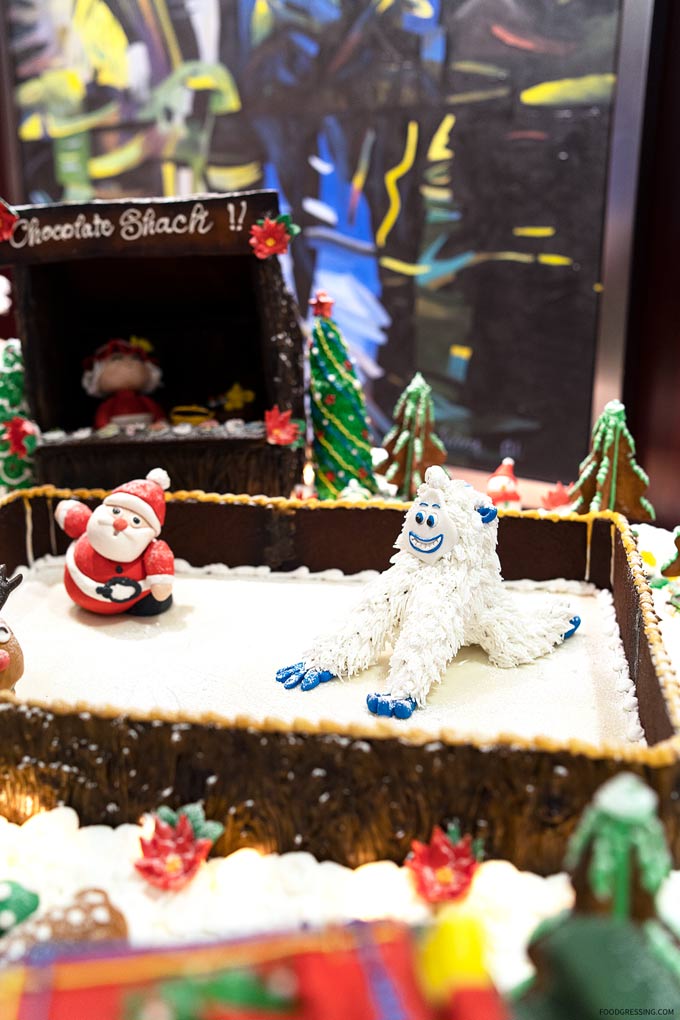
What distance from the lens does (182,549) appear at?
3338mm

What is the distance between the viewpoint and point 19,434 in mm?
3602

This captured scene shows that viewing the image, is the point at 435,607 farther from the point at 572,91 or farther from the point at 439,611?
the point at 572,91

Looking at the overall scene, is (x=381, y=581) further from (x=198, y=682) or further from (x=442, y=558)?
(x=198, y=682)

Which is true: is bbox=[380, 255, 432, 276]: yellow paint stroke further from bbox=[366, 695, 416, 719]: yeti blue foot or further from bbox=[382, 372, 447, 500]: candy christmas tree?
bbox=[366, 695, 416, 719]: yeti blue foot

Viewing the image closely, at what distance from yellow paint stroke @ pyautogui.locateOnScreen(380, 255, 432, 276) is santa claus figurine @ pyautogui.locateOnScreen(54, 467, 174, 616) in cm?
219

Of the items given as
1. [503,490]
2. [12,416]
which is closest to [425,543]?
[503,490]

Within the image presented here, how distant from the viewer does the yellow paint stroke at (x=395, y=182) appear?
4480 millimetres

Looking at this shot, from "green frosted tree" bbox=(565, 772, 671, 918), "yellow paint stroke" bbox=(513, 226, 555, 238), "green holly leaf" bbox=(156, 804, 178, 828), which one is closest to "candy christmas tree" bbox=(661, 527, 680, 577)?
"yellow paint stroke" bbox=(513, 226, 555, 238)

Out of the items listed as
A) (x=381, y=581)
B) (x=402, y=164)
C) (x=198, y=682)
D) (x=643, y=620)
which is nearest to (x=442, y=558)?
(x=381, y=581)

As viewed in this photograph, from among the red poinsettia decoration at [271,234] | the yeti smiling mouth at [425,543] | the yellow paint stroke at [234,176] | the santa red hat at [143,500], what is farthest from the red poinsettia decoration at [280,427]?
the yellow paint stroke at [234,176]

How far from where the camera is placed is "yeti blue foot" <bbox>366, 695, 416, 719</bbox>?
2375 millimetres

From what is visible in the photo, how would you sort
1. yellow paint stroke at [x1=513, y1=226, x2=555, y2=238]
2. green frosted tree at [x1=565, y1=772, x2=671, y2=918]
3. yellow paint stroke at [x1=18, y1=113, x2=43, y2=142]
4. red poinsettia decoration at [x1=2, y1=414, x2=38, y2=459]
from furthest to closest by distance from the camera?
yellow paint stroke at [x1=18, y1=113, x2=43, y2=142] → yellow paint stroke at [x1=513, y1=226, x2=555, y2=238] → red poinsettia decoration at [x1=2, y1=414, x2=38, y2=459] → green frosted tree at [x1=565, y1=772, x2=671, y2=918]

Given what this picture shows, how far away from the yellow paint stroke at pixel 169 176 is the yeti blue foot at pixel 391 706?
360cm

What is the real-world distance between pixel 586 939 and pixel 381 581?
158cm
